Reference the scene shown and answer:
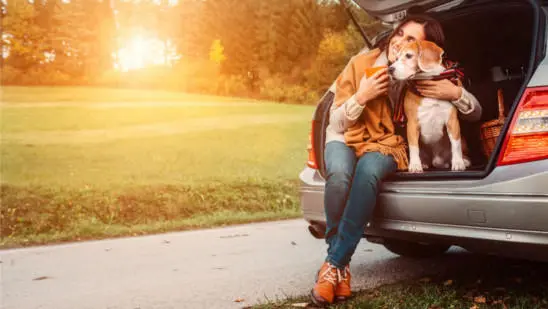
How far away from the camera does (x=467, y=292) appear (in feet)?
11.7

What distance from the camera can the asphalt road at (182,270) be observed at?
12.2 ft

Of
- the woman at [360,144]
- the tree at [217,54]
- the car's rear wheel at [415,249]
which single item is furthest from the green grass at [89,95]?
the woman at [360,144]

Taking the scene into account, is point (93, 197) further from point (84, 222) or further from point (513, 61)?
point (513, 61)

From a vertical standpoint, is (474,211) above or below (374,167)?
below

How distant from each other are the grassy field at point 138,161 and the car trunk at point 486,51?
3.85m

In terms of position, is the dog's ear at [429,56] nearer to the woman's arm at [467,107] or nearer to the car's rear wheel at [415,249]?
the woman's arm at [467,107]

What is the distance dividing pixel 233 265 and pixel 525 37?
2822 millimetres

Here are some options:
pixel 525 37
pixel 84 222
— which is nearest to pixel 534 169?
pixel 525 37

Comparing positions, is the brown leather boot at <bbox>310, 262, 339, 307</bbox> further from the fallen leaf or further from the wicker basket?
the wicker basket

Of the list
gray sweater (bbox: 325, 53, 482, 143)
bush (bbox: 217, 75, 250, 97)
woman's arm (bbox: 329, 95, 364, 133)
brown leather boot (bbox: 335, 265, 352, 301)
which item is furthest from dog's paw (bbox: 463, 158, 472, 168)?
bush (bbox: 217, 75, 250, 97)

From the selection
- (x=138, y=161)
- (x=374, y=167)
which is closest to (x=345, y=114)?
(x=374, y=167)

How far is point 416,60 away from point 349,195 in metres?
0.86

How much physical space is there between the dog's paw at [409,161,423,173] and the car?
89 mm

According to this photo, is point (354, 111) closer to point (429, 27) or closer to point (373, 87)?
point (373, 87)
